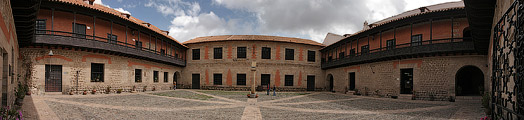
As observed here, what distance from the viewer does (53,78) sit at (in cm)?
1395

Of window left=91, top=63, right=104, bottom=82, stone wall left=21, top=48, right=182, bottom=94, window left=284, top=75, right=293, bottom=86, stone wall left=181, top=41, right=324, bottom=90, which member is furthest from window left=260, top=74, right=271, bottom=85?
window left=91, top=63, right=104, bottom=82

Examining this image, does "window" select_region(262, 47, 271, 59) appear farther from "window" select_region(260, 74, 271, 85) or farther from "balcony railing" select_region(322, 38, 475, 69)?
"balcony railing" select_region(322, 38, 475, 69)

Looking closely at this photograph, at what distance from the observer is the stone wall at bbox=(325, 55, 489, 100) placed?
13484 mm

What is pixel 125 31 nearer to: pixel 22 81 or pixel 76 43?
pixel 76 43

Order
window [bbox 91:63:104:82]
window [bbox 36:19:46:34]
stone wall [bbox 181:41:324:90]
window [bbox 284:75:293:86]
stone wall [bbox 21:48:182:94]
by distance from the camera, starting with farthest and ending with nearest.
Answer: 1. window [bbox 284:75:293:86]
2. stone wall [bbox 181:41:324:90]
3. window [bbox 91:63:104:82]
4. window [bbox 36:19:46:34]
5. stone wall [bbox 21:48:182:94]

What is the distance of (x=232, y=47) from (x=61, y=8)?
1486cm

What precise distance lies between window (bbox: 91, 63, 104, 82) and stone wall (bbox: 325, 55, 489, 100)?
19.9 m

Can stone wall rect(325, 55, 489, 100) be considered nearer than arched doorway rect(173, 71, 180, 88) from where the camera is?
Yes

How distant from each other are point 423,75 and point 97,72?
21.7 metres

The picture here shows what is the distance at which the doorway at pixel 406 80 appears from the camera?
53.1 feet

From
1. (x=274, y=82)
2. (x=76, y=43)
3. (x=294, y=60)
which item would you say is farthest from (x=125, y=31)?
(x=294, y=60)

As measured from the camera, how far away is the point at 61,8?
13570mm

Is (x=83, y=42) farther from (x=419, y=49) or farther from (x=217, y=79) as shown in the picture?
(x=419, y=49)

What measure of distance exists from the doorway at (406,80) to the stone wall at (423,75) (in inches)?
17.5
